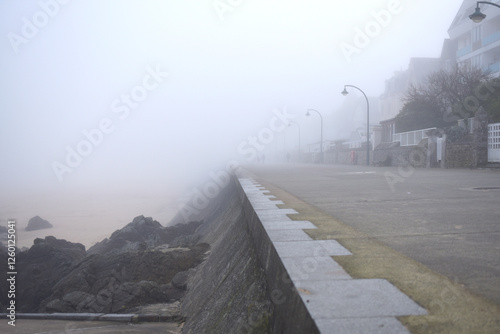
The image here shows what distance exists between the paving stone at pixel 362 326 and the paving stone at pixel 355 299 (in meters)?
0.05

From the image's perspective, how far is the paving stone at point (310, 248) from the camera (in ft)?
12.0

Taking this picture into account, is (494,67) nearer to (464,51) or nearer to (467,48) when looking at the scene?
(467,48)

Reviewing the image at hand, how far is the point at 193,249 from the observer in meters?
10.1

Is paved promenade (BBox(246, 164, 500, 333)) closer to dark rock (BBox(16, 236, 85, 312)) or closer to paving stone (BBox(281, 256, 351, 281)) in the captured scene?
paving stone (BBox(281, 256, 351, 281))

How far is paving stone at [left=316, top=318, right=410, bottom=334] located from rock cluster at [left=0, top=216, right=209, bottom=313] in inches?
205

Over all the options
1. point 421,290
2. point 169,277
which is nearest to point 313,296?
point 421,290

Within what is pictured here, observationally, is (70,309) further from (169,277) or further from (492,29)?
(492,29)

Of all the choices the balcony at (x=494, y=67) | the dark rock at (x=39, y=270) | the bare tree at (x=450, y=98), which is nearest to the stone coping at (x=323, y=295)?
the dark rock at (x=39, y=270)

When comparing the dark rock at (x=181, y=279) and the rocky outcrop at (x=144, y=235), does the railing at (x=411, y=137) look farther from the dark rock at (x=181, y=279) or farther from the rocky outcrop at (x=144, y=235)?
the dark rock at (x=181, y=279)

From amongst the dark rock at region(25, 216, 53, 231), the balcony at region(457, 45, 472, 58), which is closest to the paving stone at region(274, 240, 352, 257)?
the dark rock at region(25, 216, 53, 231)

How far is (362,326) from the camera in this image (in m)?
2.14

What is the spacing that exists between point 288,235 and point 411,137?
106ft

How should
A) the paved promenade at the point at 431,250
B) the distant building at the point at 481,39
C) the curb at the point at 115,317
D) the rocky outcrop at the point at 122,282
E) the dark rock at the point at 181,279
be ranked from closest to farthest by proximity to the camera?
the paved promenade at the point at 431,250 < the curb at the point at 115,317 < the rocky outcrop at the point at 122,282 < the dark rock at the point at 181,279 < the distant building at the point at 481,39

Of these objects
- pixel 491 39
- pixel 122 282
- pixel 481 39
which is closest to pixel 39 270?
pixel 122 282
